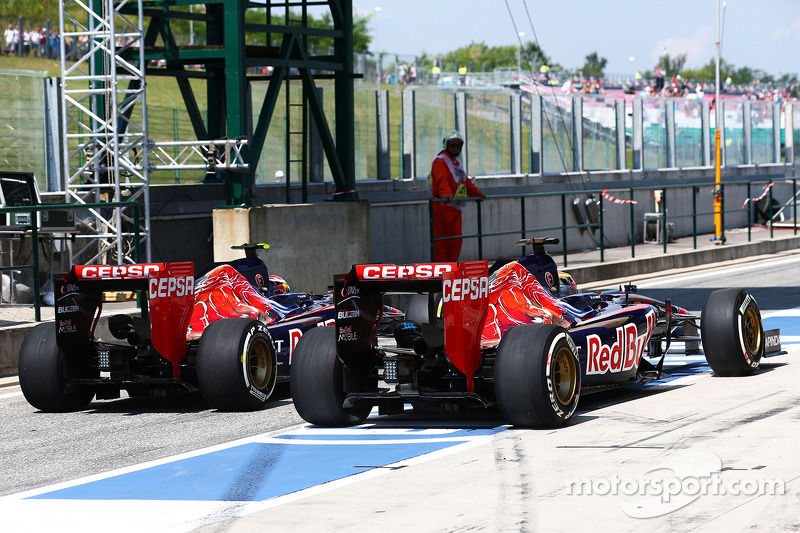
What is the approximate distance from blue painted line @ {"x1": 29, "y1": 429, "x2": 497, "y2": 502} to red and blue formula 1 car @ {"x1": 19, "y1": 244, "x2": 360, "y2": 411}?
148 centimetres

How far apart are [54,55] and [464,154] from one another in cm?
3282

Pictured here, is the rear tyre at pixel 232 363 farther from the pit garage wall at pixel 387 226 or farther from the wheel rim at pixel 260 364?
the pit garage wall at pixel 387 226

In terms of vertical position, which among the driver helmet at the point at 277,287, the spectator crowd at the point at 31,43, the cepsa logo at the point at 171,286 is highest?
the spectator crowd at the point at 31,43

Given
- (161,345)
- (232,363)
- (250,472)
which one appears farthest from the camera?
(161,345)

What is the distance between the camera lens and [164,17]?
71.8 ft

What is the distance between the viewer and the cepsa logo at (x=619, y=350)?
10305 mm

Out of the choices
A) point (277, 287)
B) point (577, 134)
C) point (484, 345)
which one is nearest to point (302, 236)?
point (277, 287)

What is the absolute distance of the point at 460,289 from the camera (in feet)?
30.8

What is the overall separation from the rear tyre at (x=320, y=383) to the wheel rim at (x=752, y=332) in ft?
12.0

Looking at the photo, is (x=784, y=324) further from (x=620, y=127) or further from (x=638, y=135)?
(x=638, y=135)

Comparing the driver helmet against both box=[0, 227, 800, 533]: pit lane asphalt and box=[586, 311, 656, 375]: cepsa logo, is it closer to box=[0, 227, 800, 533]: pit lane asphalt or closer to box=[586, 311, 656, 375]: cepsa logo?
box=[0, 227, 800, 533]: pit lane asphalt

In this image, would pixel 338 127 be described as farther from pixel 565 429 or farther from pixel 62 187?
pixel 565 429

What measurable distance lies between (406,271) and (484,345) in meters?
0.93

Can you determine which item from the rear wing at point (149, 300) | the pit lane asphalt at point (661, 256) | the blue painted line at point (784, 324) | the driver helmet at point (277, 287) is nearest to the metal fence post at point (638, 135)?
the pit lane asphalt at point (661, 256)
